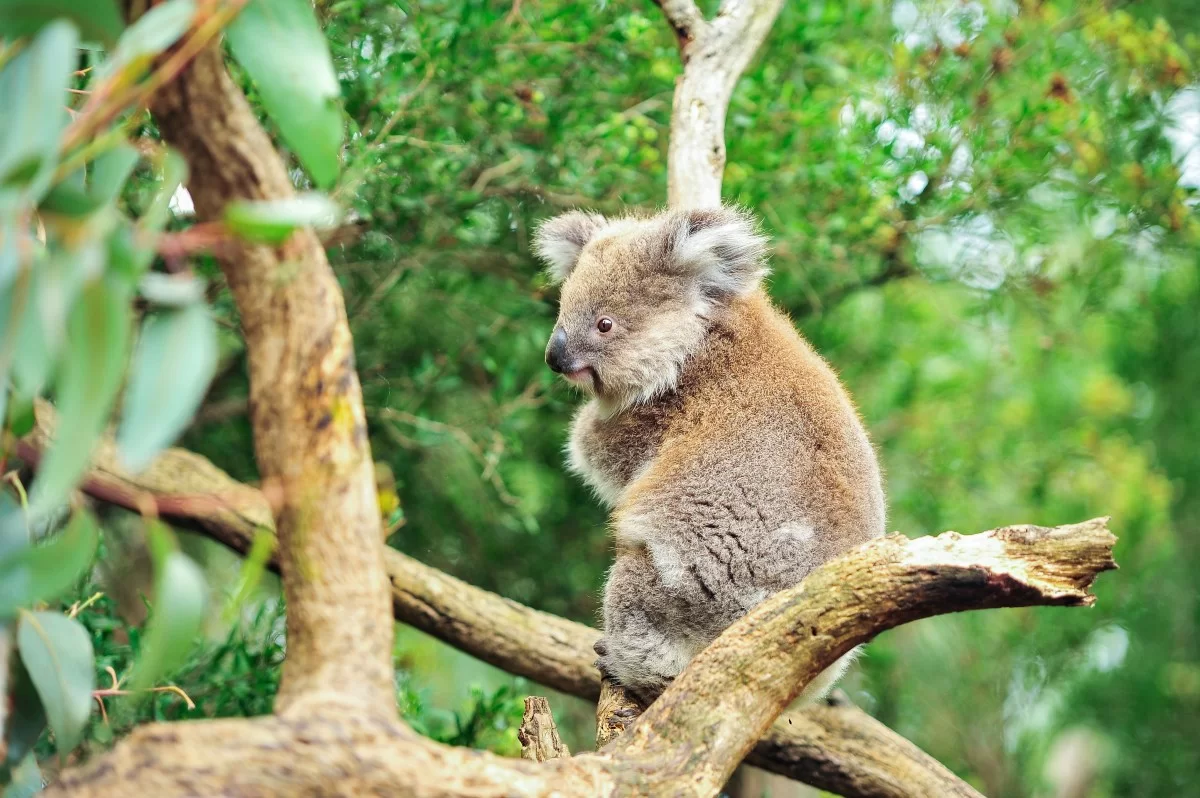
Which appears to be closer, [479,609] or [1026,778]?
[479,609]

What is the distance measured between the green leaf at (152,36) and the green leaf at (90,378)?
23cm

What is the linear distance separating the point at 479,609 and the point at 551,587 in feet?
5.49

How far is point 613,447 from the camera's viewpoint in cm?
355

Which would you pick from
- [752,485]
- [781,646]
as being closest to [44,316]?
[781,646]

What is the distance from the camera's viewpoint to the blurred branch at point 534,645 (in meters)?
3.41

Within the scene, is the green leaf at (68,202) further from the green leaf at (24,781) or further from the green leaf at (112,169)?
the green leaf at (24,781)

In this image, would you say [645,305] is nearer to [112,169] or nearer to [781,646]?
[781,646]

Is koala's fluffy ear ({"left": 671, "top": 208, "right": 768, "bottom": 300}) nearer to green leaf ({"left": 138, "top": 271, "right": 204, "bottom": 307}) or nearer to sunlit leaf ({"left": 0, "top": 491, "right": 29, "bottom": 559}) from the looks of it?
sunlit leaf ({"left": 0, "top": 491, "right": 29, "bottom": 559})

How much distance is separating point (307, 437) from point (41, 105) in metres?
0.49

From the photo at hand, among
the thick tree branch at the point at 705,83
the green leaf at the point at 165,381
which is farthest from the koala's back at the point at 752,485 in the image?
the green leaf at the point at 165,381

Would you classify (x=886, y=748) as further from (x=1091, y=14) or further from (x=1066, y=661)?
(x=1066, y=661)

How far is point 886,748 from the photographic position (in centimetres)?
346

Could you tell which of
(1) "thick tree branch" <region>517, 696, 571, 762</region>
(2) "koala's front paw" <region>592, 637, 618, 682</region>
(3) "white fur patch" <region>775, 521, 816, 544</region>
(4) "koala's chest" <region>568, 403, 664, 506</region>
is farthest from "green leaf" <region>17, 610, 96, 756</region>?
(4) "koala's chest" <region>568, 403, 664, 506</region>

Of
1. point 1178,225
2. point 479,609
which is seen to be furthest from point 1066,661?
point 479,609
